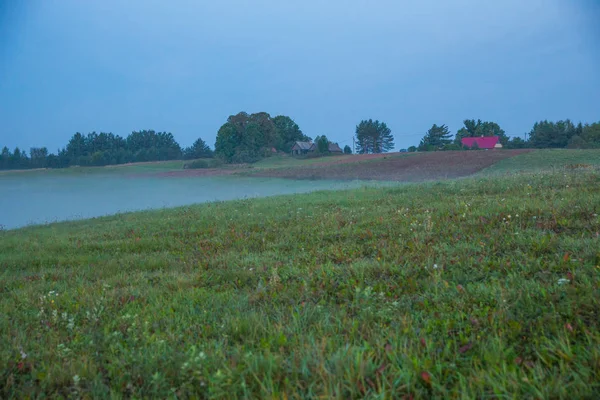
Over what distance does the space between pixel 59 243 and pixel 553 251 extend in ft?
31.0

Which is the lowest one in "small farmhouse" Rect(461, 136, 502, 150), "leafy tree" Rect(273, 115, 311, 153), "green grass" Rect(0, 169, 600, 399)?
"green grass" Rect(0, 169, 600, 399)

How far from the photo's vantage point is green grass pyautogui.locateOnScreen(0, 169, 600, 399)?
209 cm

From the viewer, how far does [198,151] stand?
7806 cm

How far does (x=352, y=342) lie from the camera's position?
2.54 meters

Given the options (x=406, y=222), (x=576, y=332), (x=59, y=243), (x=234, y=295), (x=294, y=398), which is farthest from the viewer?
(x=59, y=243)

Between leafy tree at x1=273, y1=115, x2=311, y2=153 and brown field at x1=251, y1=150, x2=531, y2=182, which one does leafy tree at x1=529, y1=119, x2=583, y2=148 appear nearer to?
brown field at x1=251, y1=150, x2=531, y2=182

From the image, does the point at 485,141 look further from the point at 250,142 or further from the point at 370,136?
the point at 250,142

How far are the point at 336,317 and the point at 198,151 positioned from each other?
258ft

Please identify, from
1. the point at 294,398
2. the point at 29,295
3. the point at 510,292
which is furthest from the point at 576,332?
the point at 29,295

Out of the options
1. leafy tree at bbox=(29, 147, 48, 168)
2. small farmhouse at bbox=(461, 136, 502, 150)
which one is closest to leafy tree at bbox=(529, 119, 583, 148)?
small farmhouse at bbox=(461, 136, 502, 150)

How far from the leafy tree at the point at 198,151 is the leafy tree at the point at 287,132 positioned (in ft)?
52.2

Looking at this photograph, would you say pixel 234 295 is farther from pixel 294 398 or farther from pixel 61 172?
pixel 61 172

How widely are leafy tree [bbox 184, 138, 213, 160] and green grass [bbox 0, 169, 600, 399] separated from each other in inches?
2872

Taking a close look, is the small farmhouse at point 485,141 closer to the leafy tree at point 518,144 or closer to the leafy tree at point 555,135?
the leafy tree at point 518,144
